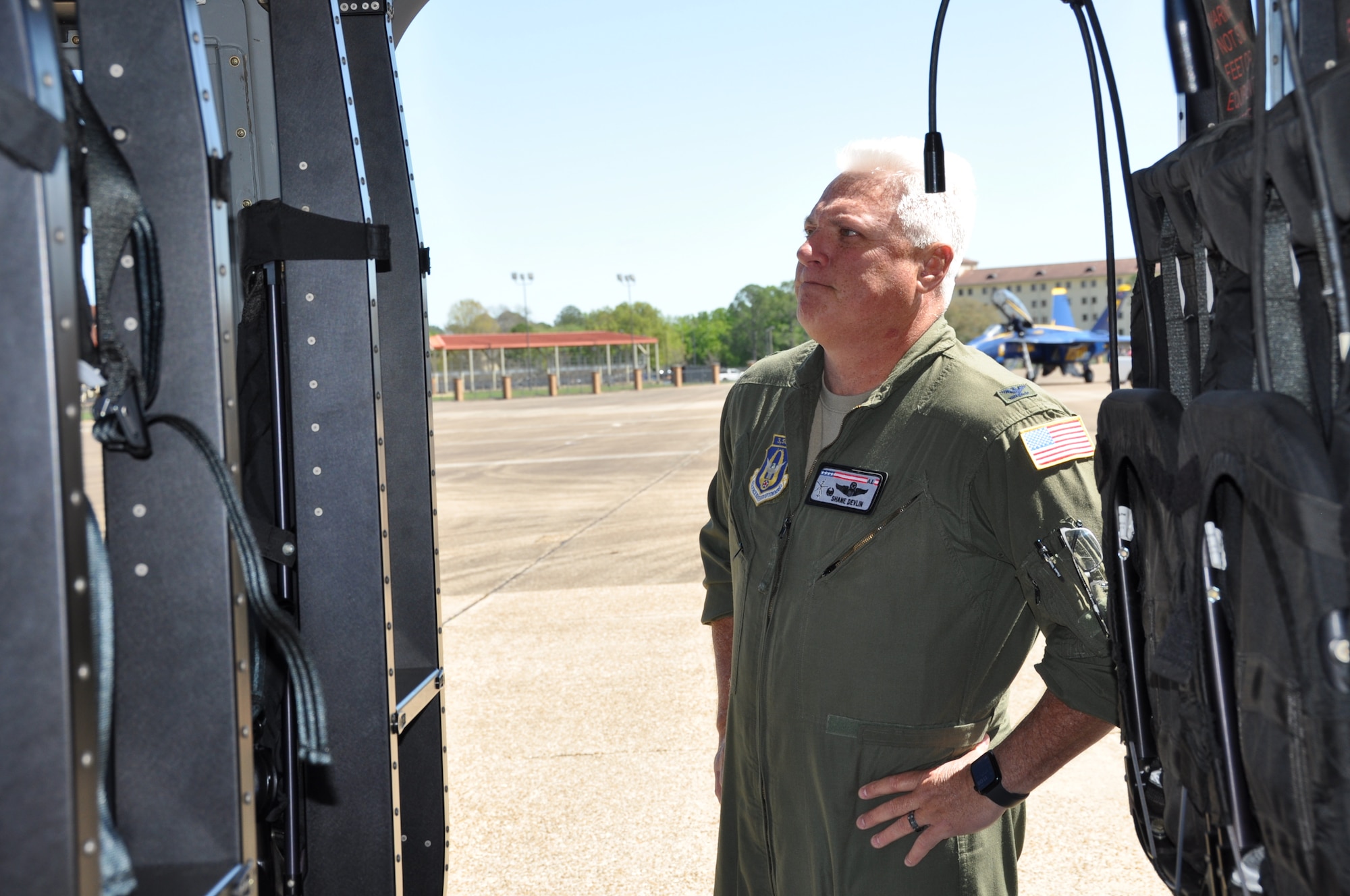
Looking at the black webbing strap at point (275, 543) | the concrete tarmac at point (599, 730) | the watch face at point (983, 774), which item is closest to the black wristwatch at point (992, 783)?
the watch face at point (983, 774)

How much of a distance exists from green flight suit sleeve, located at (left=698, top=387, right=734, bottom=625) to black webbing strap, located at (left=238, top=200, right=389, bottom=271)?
976 mm

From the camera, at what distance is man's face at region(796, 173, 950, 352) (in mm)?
2238

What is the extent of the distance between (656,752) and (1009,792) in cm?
272

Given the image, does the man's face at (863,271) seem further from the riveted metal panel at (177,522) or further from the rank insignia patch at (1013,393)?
the riveted metal panel at (177,522)

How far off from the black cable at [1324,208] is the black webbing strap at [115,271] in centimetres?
118

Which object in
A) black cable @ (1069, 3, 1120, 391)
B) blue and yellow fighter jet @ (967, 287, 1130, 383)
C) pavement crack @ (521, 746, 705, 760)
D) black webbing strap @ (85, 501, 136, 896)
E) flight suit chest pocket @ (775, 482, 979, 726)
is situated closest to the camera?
black webbing strap @ (85, 501, 136, 896)

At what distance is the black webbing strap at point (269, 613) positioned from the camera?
1206 mm

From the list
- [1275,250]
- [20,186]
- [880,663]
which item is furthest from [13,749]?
[880,663]

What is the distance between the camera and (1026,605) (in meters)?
2.07

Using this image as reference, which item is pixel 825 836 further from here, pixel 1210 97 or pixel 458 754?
pixel 458 754

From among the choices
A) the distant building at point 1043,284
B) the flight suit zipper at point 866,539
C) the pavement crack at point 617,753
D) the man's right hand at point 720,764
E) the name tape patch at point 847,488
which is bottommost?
the pavement crack at point 617,753

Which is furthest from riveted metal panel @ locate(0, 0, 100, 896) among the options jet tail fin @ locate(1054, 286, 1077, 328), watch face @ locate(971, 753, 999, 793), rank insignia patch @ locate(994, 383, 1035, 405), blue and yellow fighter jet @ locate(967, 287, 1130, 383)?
jet tail fin @ locate(1054, 286, 1077, 328)

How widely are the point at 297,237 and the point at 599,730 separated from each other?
3.18 m

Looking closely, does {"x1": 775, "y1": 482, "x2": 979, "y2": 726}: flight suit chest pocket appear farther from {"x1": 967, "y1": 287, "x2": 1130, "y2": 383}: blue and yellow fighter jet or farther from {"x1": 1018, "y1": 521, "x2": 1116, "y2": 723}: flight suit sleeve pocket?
{"x1": 967, "y1": 287, "x2": 1130, "y2": 383}: blue and yellow fighter jet
